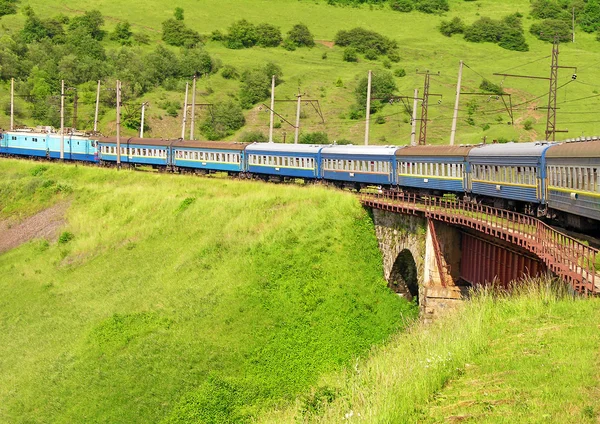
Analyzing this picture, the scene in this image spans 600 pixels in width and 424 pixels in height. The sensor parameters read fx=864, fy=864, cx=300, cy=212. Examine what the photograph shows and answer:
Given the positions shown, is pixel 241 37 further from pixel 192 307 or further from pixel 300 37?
pixel 192 307

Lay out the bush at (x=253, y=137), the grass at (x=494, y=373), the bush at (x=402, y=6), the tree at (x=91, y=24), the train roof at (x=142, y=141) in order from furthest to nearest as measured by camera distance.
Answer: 1. the bush at (x=402, y=6)
2. the tree at (x=91, y=24)
3. the bush at (x=253, y=137)
4. the train roof at (x=142, y=141)
5. the grass at (x=494, y=373)

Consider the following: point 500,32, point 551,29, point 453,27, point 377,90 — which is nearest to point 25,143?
point 377,90

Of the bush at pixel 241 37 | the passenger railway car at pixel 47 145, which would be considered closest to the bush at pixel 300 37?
the bush at pixel 241 37

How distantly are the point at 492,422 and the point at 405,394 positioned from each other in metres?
2.87

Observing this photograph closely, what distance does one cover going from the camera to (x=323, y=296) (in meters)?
33.1

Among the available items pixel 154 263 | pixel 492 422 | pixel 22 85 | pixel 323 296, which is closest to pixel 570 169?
pixel 323 296

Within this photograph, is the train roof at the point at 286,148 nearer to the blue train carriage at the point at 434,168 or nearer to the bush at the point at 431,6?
the blue train carriage at the point at 434,168

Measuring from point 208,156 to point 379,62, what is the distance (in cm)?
8067

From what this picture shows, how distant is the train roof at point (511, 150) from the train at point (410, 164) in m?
→ 0.05

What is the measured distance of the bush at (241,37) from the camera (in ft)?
474

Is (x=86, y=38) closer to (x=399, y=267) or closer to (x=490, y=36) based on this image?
(x=490, y=36)

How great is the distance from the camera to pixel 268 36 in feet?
482

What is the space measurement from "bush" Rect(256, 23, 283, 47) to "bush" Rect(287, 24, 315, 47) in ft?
6.73

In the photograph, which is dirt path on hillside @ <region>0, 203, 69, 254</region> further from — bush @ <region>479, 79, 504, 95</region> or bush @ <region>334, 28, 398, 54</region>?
bush @ <region>334, 28, 398, 54</region>
